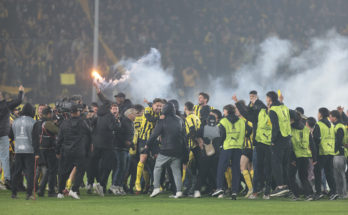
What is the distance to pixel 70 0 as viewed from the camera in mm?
30469

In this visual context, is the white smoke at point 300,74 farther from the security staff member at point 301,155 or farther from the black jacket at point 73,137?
the black jacket at point 73,137

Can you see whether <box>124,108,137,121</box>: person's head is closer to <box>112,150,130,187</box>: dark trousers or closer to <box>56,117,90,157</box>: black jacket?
<box>112,150,130,187</box>: dark trousers

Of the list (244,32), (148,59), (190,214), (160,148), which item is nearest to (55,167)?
(160,148)

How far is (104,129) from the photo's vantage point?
12609mm

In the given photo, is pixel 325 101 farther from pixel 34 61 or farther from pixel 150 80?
pixel 34 61

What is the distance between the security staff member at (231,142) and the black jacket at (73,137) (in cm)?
258

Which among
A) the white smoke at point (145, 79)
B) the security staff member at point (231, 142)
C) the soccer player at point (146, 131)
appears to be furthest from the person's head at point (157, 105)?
the white smoke at point (145, 79)

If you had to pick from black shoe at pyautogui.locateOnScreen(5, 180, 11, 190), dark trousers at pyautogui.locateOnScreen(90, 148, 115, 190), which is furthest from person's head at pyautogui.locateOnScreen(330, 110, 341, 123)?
black shoe at pyautogui.locateOnScreen(5, 180, 11, 190)

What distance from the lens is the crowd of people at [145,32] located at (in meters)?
28.7

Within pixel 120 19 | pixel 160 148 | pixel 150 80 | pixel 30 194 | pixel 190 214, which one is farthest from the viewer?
pixel 120 19

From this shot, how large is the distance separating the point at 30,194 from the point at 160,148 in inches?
101

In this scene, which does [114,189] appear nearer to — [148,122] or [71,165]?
[71,165]

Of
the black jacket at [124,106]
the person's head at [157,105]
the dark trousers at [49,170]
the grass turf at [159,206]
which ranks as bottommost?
the grass turf at [159,206]

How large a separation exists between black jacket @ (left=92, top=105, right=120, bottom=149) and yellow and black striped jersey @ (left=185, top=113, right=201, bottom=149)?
1.39 meters
